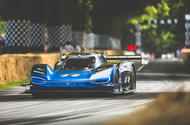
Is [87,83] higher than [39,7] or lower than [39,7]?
lower

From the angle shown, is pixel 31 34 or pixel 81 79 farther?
pixel 31 34

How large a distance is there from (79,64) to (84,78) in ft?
4.22

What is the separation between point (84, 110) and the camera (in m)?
9.53

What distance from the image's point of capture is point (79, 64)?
13.6 meters

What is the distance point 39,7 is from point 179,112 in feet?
87.7

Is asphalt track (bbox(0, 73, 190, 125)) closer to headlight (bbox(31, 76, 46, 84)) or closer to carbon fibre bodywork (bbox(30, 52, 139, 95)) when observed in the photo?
carbon fibre bodywork (bbox(30, 52, 139, 95))

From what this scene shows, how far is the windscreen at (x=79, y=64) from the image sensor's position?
13.3 meters

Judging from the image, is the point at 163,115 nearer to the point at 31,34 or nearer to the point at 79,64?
the point at 79,64

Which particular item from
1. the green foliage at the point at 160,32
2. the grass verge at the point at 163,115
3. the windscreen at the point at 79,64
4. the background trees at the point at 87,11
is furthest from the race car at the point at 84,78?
the green foliage at the point at 160,32

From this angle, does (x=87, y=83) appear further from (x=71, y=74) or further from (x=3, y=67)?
(x=3, y=67)

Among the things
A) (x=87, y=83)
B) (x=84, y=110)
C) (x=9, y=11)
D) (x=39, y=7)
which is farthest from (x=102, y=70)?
(x=39, y=7)

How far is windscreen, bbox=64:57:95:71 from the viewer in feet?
43.7

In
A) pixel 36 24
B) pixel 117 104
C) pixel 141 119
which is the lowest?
pixel 117 104

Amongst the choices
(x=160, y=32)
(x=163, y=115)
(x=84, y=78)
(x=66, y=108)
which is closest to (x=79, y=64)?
(x=84, y=78)
